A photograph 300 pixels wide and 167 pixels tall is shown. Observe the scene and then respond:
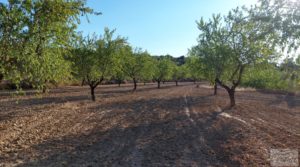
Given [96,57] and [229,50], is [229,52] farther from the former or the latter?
[96,57]

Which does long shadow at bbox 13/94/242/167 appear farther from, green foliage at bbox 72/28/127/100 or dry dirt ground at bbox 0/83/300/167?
green foliage at bbox 72/28/127/100

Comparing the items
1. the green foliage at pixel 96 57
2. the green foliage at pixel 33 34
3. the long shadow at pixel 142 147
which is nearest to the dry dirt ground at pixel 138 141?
the long shadow at pixel 142 147

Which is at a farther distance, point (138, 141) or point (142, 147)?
point (138, 141)

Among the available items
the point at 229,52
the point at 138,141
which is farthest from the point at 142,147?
the point at 229,52

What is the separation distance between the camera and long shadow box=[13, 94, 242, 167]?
31.3ft

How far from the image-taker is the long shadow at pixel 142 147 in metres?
9.55

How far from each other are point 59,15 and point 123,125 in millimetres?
7668

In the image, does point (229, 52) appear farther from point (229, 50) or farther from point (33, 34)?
point (33, 34)

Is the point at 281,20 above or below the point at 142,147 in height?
above

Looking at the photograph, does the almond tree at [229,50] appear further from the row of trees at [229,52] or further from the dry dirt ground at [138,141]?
the dry dirt ground at [138,141]

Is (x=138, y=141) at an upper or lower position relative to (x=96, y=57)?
lower

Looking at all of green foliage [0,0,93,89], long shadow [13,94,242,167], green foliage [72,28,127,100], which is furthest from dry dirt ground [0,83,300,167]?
green foliage [72,28,127,100]

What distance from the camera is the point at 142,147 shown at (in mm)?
11430

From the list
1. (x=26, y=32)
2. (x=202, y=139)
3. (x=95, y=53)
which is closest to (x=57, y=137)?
(x=26, y=32)
